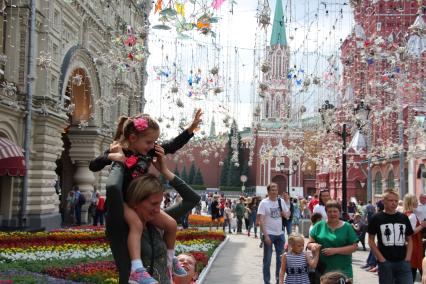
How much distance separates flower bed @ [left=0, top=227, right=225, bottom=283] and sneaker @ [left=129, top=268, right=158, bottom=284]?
6.29 meters

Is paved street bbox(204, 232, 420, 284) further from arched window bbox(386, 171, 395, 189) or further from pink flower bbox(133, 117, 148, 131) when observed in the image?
arched window bbox(386, 171, 395, 189)

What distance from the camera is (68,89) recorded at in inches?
1144

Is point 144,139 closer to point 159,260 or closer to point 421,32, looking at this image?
point 159,260

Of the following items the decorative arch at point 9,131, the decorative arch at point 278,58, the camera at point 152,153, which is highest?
the decorative arch at point 278,58

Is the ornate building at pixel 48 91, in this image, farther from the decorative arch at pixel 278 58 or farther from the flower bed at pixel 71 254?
the decorative arch at pixel 278 58

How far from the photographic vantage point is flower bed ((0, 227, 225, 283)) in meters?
10.6

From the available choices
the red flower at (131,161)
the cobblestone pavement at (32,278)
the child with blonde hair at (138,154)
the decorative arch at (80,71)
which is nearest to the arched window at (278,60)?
the decorative arch at (80,71)

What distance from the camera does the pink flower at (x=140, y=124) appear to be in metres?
3.79

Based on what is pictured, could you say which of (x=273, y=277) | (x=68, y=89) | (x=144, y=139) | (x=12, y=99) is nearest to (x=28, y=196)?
(x=12, y=99)

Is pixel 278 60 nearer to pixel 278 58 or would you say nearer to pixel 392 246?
pixel 278 58

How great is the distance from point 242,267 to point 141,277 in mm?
10941

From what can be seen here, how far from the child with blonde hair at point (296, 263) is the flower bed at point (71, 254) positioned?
3272 millimetres

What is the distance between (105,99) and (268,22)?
1814 cm

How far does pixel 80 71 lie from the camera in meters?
27.8
